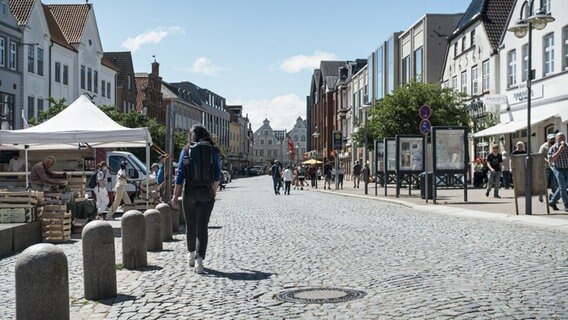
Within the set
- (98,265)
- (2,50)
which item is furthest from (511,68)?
(98,265)

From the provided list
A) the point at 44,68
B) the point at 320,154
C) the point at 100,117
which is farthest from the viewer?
the point at 320,154

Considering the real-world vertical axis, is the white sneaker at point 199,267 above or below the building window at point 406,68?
below

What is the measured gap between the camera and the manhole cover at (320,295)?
6.99 m

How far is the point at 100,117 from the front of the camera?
673 inches

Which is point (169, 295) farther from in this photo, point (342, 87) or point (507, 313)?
point (342, 87)

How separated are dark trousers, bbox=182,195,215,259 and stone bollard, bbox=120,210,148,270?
592 mm

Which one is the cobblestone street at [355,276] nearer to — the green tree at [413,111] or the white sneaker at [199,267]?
the white sneaker at [199,267]

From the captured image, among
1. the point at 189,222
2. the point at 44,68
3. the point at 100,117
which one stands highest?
the point at 44,68

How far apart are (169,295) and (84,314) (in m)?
1.09

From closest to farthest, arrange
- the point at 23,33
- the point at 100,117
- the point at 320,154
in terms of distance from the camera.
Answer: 1. the point at 100,117
2. the point at 23,33
3. the point at 320,154

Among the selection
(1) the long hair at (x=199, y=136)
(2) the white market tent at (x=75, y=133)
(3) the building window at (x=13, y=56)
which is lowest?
(1) the long hair at (x=199, y=136)

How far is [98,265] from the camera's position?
7273mm

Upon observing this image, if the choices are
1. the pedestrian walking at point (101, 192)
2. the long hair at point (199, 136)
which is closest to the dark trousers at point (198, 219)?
the long hair at point (199, 136)

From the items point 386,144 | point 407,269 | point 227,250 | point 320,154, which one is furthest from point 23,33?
point 320,154
